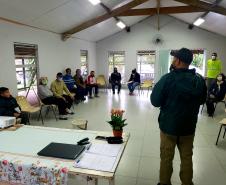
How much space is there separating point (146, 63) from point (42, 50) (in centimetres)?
531

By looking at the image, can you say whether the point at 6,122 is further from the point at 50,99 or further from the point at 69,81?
the point at 69,81

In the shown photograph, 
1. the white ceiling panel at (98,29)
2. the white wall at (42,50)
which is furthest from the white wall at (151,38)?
the white wall at (42,50)

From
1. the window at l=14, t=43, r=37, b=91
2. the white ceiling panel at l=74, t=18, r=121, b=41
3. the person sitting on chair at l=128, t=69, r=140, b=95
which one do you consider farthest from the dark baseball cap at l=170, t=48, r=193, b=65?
the person sitting on chair at l=128, t=69, r=140, b=95

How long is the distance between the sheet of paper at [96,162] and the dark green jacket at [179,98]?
674 millimetres

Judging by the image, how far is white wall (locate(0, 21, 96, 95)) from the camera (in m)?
4.34

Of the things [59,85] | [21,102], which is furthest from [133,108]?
[21,102]

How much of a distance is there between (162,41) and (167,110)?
310 inches

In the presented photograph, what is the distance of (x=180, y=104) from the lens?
1.81 metres

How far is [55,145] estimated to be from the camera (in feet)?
5.57

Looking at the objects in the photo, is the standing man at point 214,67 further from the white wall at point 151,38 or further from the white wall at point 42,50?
the white wall at point 42,50

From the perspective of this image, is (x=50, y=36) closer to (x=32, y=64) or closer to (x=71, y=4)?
(x=32, y=64)

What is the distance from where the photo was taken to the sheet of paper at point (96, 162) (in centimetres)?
139

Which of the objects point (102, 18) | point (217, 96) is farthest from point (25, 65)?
point (217, 96)

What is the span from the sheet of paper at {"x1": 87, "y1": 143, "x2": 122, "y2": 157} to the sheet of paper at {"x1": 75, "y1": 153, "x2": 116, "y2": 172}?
49 mm
